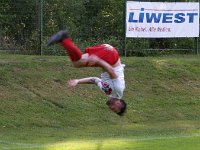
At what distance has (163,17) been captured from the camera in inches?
1041

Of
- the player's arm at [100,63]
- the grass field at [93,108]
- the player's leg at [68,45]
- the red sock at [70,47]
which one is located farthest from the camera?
the grass field at [93,108]

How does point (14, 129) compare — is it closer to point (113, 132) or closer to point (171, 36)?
point (113, 132)

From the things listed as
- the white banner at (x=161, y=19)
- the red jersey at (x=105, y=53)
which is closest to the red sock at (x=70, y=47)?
the red jersey at (x=105, y=53)

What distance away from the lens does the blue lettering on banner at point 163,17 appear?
2592 centimetres

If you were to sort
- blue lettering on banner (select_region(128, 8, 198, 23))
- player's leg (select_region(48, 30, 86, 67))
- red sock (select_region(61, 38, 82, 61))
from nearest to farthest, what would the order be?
1. player's leg (select_region(48, 30, 86, 67))
2. red sock (select_region(61, 38, 82, 61))
3. blue lettering on banner (select_region(128, 8, 198, 23))

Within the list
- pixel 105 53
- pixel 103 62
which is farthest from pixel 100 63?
pixel 105 53

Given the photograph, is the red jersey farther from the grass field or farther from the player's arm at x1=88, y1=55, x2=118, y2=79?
the grass field

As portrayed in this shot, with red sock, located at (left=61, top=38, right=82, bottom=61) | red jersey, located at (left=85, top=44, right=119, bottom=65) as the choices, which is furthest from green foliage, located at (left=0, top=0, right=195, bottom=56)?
red sock, located at (left=61, top=38, right=82, bottom=61)

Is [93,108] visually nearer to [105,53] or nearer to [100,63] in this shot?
[105,53]

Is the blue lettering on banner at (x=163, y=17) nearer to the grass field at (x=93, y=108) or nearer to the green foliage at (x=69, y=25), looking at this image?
the green foliage at (x=69, y=25)

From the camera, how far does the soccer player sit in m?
12.6

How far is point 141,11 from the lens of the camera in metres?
26.0

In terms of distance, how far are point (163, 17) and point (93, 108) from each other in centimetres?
748

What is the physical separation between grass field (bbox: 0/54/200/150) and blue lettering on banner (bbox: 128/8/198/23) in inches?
68.9
